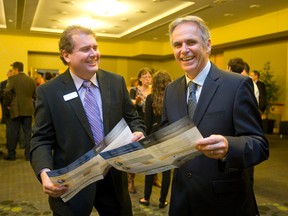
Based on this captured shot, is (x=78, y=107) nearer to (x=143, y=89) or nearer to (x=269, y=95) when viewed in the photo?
(x=143, y=89)

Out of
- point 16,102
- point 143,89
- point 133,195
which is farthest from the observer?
point 16,102

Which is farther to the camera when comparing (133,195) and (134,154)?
(133,195)

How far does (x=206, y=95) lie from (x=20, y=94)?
522 centimetres

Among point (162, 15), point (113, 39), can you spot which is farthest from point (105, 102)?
point (113, 39)

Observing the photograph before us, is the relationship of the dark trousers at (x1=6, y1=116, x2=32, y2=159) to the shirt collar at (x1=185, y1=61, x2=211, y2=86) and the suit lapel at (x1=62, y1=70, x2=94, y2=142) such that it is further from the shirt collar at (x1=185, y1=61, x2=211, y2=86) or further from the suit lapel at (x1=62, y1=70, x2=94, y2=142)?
the shirt collar at (x1=185, y1=61, x2=211, y2=86)

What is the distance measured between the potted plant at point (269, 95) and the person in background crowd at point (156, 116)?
6.58 m

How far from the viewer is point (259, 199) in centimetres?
390

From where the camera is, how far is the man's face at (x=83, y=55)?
1619 mm

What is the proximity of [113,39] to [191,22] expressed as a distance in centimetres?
1354

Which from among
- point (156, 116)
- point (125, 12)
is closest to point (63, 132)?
point (156, 116)

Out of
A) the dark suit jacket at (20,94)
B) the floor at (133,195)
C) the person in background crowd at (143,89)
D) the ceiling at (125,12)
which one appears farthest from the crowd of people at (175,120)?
the ceiling at (125,12)

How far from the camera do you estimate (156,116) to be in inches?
150

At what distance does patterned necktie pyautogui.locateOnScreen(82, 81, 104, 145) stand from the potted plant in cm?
862

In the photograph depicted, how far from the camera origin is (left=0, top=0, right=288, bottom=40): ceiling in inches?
322
